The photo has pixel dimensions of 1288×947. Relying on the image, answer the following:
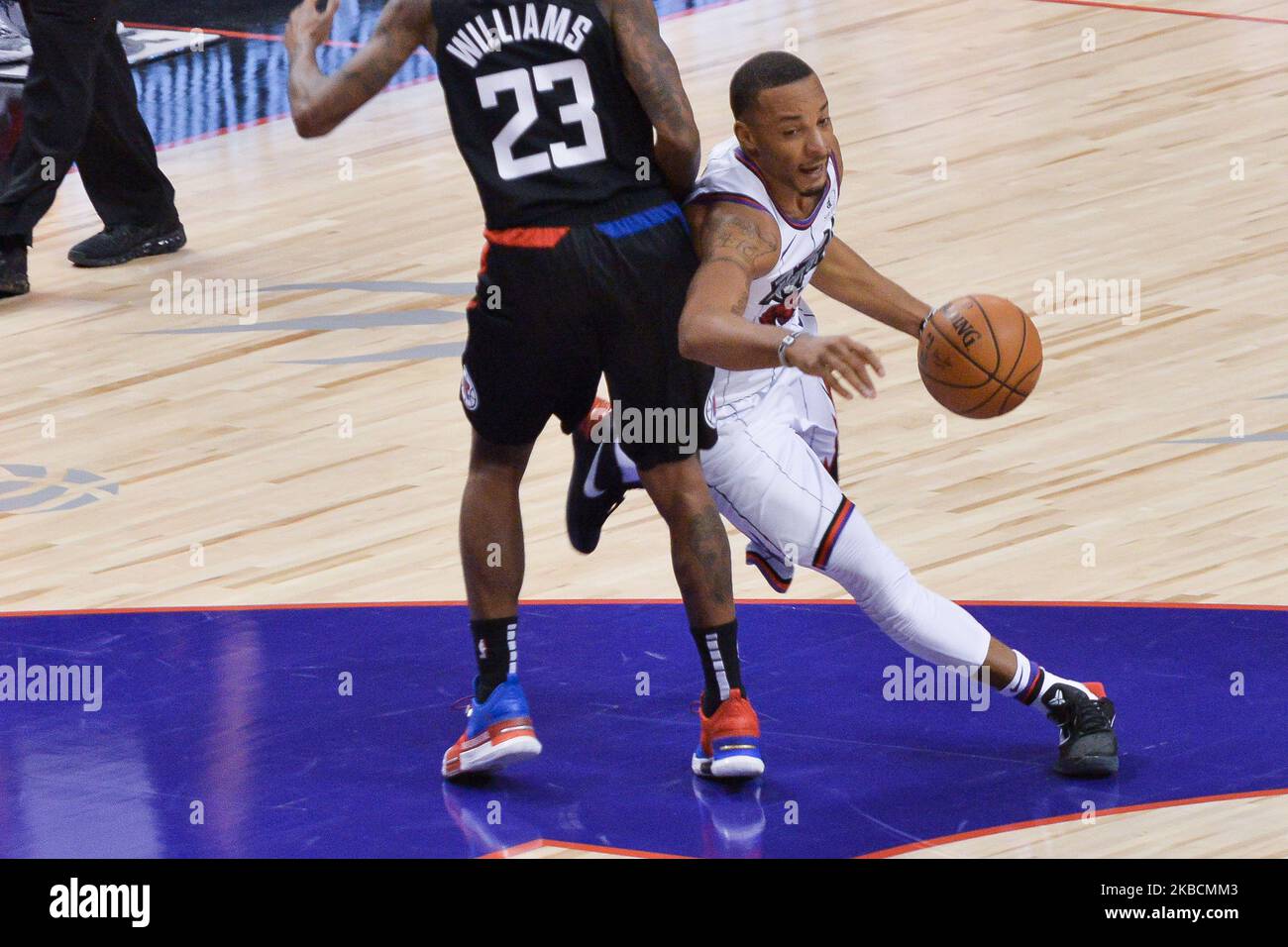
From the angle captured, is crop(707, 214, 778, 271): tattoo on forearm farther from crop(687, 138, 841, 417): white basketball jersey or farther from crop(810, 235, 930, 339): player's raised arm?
crop(810, 235, 930, 339): player's raised arm

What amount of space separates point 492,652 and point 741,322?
3.27 feet

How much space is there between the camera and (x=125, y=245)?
9.24 metres

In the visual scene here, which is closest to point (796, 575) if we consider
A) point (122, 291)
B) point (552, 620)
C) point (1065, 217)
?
point (552, 620)

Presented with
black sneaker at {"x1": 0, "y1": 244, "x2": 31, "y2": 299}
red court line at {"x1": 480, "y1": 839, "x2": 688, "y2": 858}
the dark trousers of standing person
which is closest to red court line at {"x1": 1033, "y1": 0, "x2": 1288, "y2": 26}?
the dark trousers of standing person

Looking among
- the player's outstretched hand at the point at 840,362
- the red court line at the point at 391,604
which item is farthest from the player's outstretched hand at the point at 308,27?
the red court line at the point at 391,604

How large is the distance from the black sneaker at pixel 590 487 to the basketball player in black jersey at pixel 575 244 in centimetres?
50

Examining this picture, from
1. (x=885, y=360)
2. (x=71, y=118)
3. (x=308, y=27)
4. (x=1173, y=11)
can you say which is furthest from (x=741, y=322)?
(x=1173, y=11)

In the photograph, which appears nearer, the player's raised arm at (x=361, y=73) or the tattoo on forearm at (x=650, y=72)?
the tattoo on forearm at (x=650, y=72)

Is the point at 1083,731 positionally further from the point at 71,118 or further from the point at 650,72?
the point at 71,118

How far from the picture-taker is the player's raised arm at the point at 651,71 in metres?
4.58

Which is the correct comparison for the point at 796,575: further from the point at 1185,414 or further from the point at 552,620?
the point at 1185,414

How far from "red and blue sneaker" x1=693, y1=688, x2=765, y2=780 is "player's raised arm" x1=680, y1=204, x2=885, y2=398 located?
728 mm

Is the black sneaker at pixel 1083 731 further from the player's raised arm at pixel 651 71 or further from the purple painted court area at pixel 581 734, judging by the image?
the player's raised arm at pixel 651 71

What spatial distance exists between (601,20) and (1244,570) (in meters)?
2.28
